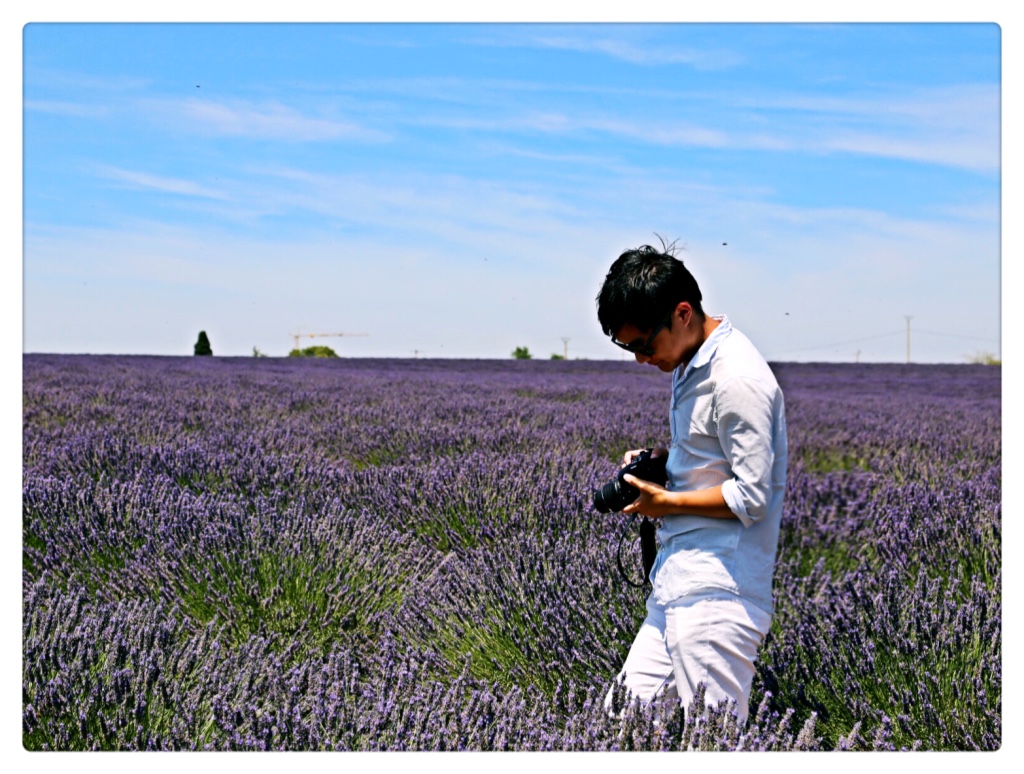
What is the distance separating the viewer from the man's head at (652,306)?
1.54 metres

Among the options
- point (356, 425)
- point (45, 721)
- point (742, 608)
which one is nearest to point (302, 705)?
point (45, 721)

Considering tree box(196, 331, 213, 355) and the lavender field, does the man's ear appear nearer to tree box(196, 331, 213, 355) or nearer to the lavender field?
the lavender field

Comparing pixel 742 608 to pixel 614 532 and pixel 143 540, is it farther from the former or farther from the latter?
A: pixel 143 540

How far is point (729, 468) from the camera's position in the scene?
1580 millimetres

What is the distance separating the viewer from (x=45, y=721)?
1.78 m

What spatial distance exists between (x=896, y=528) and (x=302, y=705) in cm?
211

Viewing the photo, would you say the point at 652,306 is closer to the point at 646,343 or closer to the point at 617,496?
the point at 646,343

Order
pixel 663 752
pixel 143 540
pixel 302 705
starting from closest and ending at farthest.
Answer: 1. pixel 663 752
2. pixel 302 705
3. pixel 143 540

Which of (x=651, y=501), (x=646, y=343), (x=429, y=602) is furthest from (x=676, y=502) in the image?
(x=429, y=602)

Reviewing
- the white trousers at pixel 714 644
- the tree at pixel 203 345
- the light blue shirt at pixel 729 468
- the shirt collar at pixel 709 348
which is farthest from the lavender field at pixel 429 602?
the tree at pixel 203 345

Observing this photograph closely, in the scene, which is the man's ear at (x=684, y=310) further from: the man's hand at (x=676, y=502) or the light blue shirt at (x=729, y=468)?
the man's hand at (x=676, y=502)

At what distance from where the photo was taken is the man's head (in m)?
1.54

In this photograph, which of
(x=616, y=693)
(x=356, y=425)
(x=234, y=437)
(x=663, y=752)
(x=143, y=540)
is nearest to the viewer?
(x=663, y=752)
